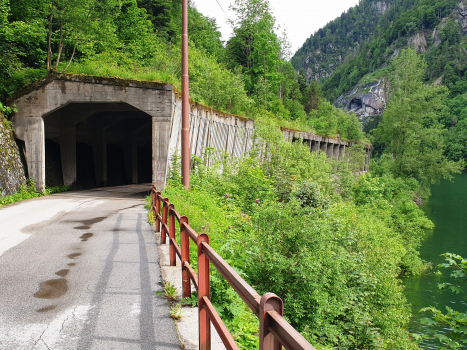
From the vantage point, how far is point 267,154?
21.7 m

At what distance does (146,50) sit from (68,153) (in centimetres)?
1741

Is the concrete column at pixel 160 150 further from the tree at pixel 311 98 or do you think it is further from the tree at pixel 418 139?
the tree at pixel 311 98

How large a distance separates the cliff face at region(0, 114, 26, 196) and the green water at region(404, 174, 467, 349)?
16.3 m

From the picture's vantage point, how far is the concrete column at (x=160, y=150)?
51.9 ft

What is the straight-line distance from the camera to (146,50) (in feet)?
117

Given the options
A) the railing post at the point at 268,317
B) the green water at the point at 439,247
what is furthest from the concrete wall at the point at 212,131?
the railing post at the point at 268,317

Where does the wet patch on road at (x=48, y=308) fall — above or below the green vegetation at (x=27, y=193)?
below

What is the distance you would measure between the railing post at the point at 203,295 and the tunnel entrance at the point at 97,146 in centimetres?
1763

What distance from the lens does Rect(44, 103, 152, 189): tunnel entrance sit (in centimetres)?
2096

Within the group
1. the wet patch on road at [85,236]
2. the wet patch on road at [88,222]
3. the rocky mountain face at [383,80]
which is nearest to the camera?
the wet patch on road at [85,236]

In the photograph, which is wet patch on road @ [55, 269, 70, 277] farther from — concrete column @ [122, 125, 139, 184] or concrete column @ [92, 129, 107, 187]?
concrete column @ [122, 125, 139, 184]

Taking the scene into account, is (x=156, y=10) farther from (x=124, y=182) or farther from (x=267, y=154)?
(x=267, y=154)

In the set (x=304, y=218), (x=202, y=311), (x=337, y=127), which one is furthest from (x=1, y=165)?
(x=337, y=127)

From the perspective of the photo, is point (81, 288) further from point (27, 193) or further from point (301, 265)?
point (27, 193)
